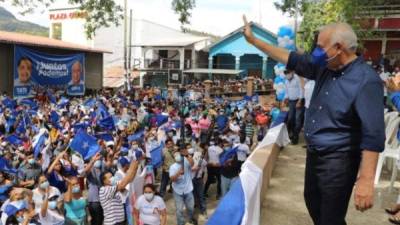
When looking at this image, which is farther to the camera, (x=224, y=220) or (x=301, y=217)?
(x=301, y=217)

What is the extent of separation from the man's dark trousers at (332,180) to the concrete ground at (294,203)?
2339 mm

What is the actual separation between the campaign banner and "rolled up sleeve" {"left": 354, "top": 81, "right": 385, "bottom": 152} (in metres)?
21.2

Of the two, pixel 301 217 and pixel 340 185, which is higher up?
pixel 340 185

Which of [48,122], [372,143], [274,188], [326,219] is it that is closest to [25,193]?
[274,188]

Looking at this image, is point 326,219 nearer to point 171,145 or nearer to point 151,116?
point 171,145

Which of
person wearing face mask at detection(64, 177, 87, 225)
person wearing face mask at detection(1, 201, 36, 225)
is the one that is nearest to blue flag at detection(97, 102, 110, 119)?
person wearing face mask at detection(64, 177, 87, 225)

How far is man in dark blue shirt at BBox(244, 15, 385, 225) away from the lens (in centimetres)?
211

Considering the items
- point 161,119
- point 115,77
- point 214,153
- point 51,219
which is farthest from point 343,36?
point 115,77

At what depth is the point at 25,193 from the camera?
20.7 ft

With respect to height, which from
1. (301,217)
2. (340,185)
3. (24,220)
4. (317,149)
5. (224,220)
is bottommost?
(24,220)

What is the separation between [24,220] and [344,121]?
4983 millimetres

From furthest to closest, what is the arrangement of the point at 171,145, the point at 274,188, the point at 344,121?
1. the point at 171,145
2. the point at 274,188
3. the point at 344,121

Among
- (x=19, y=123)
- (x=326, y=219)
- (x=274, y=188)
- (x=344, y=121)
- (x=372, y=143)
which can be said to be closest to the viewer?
(x=372, y=143)

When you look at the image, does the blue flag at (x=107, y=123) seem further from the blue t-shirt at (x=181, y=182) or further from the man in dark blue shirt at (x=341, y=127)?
the man in dark blue shirt at (x=341, y=127)
